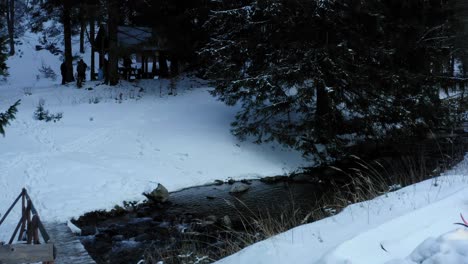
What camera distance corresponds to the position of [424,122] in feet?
50.0

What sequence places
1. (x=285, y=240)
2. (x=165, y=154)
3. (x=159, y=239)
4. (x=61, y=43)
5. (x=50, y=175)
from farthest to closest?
1. (x=61, y=43)
2. (x=165, y=154)
3. (x=50, y=175)
4. (x=159, y=239)
5. (x=285, y=240)

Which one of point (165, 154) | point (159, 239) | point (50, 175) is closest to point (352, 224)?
point (159, 239)

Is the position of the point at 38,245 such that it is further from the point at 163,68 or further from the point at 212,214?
the point at 163,68

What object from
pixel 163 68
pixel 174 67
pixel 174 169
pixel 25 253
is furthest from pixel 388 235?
pixel 163 68

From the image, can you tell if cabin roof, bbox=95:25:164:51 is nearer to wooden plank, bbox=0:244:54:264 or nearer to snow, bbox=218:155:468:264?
snow, bbox=218:155:468:264

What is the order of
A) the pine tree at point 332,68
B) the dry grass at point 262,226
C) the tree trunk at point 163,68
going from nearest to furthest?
the dry grass at point 262,226
the pine tree at point 332,68
the tree trunk at point 163,68

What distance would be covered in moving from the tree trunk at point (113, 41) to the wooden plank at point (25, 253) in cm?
1859

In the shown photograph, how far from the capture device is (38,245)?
169 inches

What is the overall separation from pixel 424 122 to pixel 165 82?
43.7 feet

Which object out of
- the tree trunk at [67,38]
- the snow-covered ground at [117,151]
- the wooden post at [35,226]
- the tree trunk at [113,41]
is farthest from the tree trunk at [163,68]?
the wooden post at [35,226]

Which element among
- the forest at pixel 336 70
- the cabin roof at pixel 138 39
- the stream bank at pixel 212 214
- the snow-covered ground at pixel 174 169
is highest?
the cabin roof at pixel 138 39

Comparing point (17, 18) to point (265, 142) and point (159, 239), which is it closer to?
point (265, 142)

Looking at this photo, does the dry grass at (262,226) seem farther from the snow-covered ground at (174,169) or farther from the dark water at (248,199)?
the snow-covered ground at (174,169)

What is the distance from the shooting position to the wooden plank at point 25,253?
4250mm
